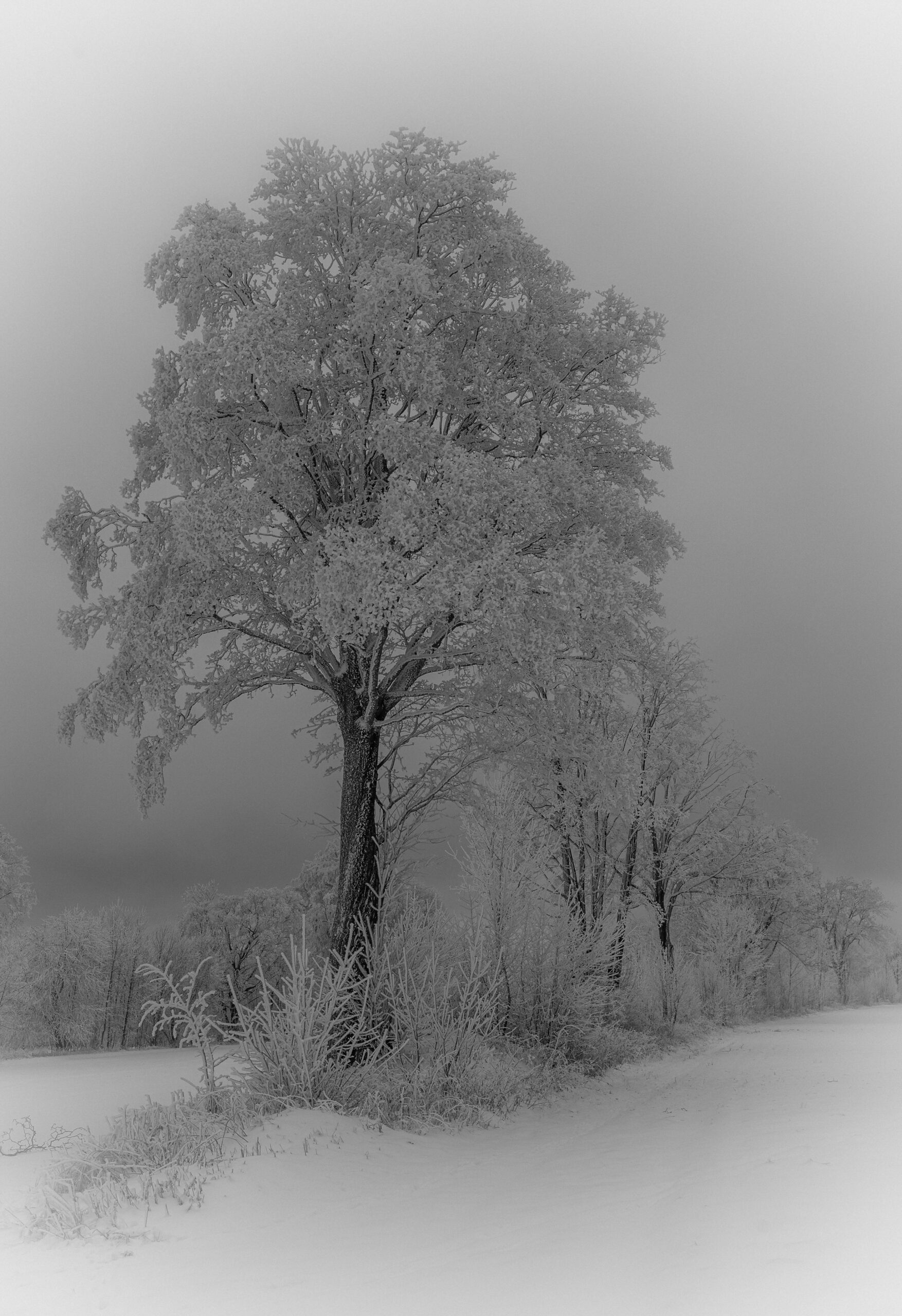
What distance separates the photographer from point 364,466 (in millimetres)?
10062

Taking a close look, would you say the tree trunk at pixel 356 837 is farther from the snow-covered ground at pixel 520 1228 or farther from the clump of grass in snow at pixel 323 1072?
the snow-covered ground at pixel 520 1228

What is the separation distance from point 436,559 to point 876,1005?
2656 centimetres

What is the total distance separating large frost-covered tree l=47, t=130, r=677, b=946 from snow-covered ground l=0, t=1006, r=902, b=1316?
400 centimetres

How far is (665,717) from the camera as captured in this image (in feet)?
69.2

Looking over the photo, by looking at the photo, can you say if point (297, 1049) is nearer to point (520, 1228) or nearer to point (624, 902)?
point (520, 1228)

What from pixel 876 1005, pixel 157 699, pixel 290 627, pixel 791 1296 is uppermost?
pixel 290 627

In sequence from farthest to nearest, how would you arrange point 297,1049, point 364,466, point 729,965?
point 729,965, point 364,466, point 297,1049

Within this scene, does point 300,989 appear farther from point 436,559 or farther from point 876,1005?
point 876,1005

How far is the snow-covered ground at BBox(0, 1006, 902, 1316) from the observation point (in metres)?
3.69

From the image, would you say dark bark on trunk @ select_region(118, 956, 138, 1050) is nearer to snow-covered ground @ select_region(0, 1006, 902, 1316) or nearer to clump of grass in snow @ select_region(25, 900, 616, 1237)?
clump of grass in snow @ select_region(25, 900, 616, 1237)

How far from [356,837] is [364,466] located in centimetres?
414

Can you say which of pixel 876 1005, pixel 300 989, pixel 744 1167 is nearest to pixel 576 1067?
pixel 300 989

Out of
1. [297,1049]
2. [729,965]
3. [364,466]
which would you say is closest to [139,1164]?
[297,1049]

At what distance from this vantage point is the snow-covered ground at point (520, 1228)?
3.69 meters
